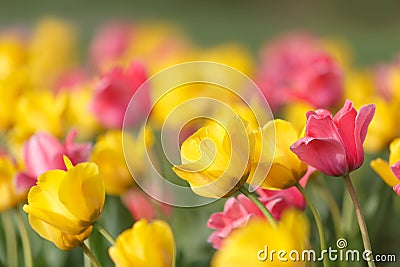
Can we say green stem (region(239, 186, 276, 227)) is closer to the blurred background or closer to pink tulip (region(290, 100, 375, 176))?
pink tulip (region(290, 100, 375, 176))

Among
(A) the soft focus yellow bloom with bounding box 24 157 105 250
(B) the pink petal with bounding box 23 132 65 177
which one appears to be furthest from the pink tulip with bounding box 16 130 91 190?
(A) the soft focus yellow bloom with bounding box 24 157 105 250

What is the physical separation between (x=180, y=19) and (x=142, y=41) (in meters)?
2.86

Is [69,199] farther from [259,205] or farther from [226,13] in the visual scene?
[226,13]

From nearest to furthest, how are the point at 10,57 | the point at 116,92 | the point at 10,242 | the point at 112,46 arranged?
the point at 10,242 → the point at 116,92 → the point at 10,57 → the point at 112,46

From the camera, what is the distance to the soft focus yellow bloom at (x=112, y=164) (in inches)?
33.4

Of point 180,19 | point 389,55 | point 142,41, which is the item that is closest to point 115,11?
point 180,19

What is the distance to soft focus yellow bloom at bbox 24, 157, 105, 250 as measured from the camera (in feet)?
2.12

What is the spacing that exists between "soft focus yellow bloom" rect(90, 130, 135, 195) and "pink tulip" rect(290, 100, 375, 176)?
261mm

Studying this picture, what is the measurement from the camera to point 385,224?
1006 millimetres

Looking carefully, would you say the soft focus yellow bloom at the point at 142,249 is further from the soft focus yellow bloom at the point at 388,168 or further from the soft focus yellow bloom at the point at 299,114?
the soft focus yellow bloom at the point at 299,114

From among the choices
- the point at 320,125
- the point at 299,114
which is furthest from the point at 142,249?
the point at 299,114

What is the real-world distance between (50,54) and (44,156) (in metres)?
1.54

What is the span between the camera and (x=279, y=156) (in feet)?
2.22

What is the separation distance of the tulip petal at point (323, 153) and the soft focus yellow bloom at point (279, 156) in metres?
0.02
